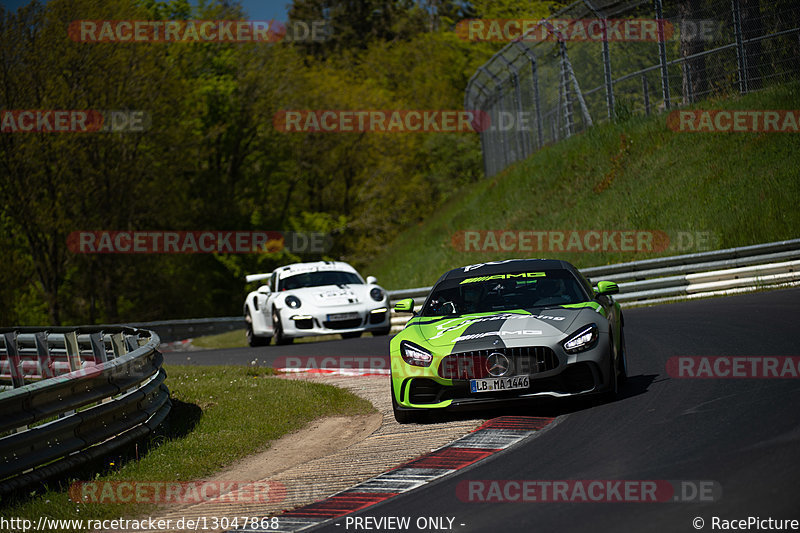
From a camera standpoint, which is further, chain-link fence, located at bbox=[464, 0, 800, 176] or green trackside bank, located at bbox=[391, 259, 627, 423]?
chain-link fence, located at bbox=[464, 0, 800, 176]

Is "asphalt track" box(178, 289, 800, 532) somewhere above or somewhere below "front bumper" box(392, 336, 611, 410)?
below

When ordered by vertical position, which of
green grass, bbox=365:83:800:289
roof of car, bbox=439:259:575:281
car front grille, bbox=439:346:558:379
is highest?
green grass, bbox=365:83:800:289

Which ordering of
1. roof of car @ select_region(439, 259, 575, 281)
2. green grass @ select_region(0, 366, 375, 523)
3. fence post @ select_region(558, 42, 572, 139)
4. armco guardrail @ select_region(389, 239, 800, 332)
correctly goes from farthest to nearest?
1. fence post @ select_region(558, 42, 572, 139)
2. armco guardrail @ select_region(389, 239, 800, 332)
3. roof of car @ select_region(439, 259, 575, 281)
4. green grass @ select_region(0, 366, 375, 523)

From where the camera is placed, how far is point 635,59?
2467 cm

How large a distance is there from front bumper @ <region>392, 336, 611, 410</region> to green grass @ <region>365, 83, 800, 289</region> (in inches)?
509

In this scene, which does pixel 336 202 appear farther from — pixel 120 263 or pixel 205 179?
pixel 120 263

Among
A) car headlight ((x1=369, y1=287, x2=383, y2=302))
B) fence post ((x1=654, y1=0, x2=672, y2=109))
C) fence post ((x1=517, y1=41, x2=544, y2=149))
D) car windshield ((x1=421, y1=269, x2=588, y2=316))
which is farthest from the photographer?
fence post ((x1=517, y1=41, x2=544, y2=149))

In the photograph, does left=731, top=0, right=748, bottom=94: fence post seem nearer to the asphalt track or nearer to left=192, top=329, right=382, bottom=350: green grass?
the asphalt track

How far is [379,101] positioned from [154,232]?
53.8 ft

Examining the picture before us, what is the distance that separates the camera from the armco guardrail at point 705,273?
18.0 m

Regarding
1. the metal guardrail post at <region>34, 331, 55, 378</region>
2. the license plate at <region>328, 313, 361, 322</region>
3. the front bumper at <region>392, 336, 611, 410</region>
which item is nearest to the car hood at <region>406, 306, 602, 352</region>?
the front bumper at <region>392, 336, 611, 410</region>

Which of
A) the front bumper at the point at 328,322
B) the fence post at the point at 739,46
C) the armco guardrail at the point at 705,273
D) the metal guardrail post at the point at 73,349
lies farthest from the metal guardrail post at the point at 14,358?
the fence post at the point at 739,46

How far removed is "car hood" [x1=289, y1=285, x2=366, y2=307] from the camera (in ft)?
61.7

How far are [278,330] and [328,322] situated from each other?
128cm
